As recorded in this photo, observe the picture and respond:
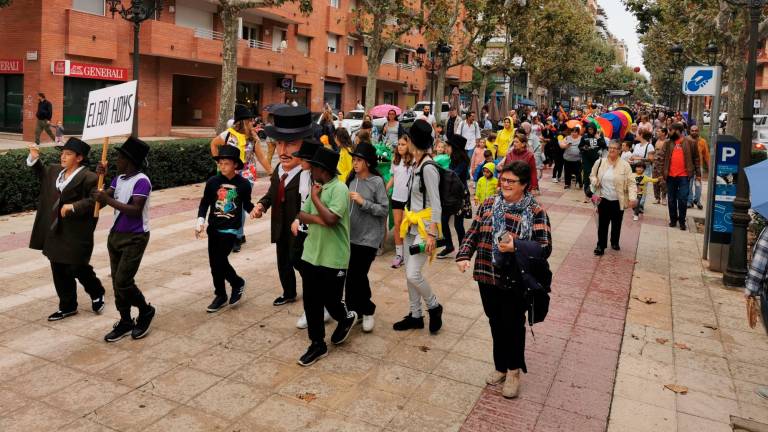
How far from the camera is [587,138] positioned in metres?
14.5

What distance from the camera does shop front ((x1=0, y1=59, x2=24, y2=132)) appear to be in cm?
A: 2394

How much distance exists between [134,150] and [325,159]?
1729 millimetres

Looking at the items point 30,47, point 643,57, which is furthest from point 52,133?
point 643,57

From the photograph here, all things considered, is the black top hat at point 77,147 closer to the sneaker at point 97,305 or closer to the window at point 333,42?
the sneaker at point 97,305

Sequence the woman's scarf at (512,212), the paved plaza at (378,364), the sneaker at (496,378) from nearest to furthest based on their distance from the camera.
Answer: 1. the paved plaza at (378,364)
2. the woman's scarf at (512,212)
3. the sneaker at (496,378)

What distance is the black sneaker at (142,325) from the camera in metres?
5.59

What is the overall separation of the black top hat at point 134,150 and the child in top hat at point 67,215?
0.48 m

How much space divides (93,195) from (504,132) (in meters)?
10.7

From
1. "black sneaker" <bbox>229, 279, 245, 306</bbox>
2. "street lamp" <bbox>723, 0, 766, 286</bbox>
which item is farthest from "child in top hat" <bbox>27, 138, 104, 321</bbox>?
"street lamp" <bbox>723, 0, 766, 286</bbox>

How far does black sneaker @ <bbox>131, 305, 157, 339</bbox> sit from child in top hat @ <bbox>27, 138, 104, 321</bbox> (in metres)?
0.73

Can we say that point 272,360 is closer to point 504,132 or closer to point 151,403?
point 151,403

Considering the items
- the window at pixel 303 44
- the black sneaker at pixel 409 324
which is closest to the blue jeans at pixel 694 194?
the black sneaker at pixel 409 324

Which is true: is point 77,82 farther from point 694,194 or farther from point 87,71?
point 694,194

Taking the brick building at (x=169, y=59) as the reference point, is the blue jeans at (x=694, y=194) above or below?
below
